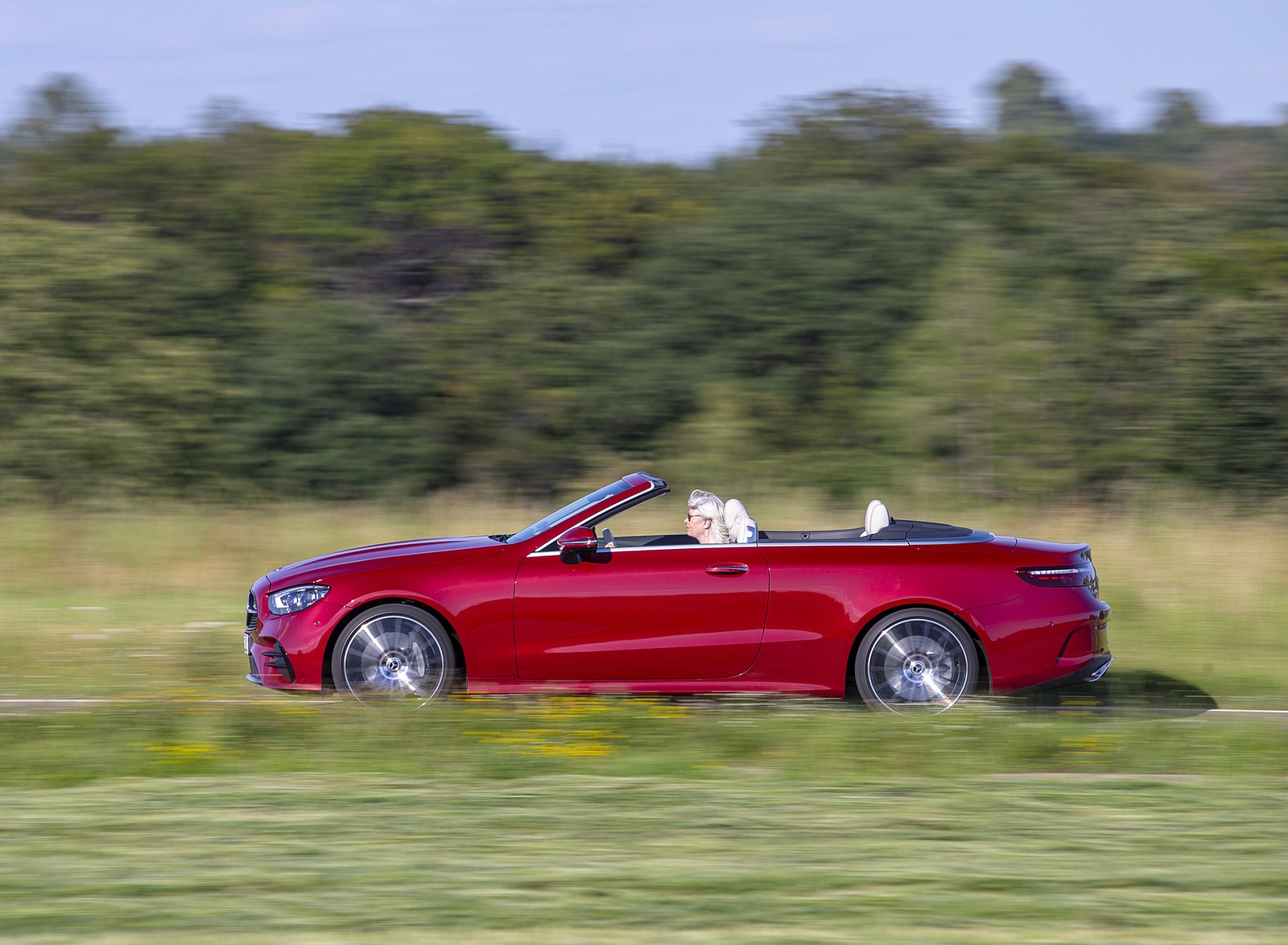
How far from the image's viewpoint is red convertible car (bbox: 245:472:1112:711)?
7.82 metres

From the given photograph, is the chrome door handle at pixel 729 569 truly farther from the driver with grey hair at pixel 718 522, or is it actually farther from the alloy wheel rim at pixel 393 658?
the alloy wheel rim at pixel 393 658

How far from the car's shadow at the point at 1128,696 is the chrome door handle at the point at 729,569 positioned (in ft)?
4.99

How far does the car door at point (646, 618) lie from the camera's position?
7.81 m

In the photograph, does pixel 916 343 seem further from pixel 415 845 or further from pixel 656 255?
pixel 415 845

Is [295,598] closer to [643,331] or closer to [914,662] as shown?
[914,662]

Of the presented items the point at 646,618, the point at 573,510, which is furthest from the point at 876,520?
the point at 573,510

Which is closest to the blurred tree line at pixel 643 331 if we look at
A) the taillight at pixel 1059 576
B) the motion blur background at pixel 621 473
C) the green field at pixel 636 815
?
the motion blur background at pixel 621 473

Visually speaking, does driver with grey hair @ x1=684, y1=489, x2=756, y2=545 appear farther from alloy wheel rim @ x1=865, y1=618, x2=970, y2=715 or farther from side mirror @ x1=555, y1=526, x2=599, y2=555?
alloy wheel rim @ x1=865, y1=618, x2=970, y2=715

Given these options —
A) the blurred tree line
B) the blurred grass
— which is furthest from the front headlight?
the blurred tree line

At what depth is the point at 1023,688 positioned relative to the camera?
7.94 meters

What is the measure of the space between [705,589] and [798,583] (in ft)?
1.61

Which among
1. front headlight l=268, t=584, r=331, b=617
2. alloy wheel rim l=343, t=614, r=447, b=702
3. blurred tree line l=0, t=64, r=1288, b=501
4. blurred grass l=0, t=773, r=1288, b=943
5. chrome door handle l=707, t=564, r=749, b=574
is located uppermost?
blurred tree line l=0, t=64, r=1288, b=501

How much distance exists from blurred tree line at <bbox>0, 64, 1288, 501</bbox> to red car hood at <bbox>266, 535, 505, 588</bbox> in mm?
15199

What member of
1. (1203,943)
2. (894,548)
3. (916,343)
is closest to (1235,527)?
(916,343)
